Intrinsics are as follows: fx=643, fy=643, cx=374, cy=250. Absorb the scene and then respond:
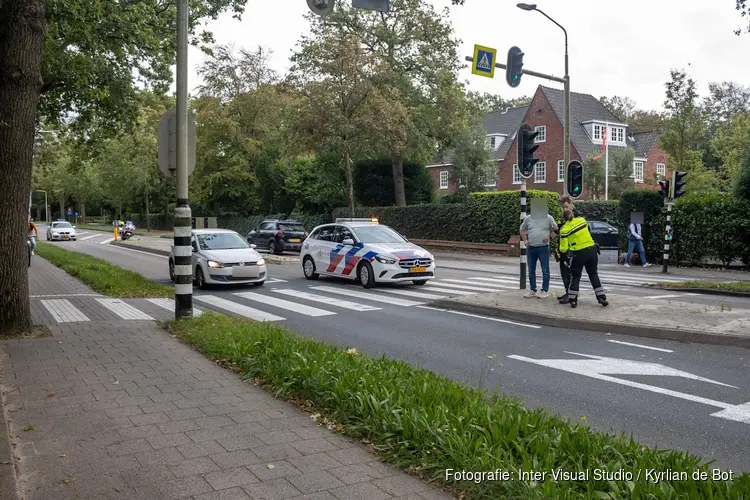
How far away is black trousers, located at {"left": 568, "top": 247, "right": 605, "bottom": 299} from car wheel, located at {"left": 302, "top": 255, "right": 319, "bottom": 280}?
8185 mm

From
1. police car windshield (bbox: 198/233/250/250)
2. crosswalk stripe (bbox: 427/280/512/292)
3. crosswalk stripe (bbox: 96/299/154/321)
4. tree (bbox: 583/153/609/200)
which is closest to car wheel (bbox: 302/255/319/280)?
police car windshield (bbox: 198/233/250/250)

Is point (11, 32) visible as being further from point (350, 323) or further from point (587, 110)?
point (587, 110)

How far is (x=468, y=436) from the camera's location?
406 cm

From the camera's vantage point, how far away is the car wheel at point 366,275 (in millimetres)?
15234

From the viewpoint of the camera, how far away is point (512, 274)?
65.7ft

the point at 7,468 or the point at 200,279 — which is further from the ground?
the point at 200,279

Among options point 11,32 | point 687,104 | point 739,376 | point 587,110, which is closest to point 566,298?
point 739,376

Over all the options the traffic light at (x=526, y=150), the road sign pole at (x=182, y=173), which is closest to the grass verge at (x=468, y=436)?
the road sign pole at (x=182, y=173)

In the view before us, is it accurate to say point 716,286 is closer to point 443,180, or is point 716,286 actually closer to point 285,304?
point 285,304

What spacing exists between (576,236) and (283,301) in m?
5.93

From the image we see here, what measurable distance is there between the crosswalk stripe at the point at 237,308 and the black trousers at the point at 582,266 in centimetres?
498

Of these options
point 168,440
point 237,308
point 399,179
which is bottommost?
point 237,308

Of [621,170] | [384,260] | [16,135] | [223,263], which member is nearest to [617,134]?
[621,170]

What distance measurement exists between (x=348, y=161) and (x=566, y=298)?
23.7m
